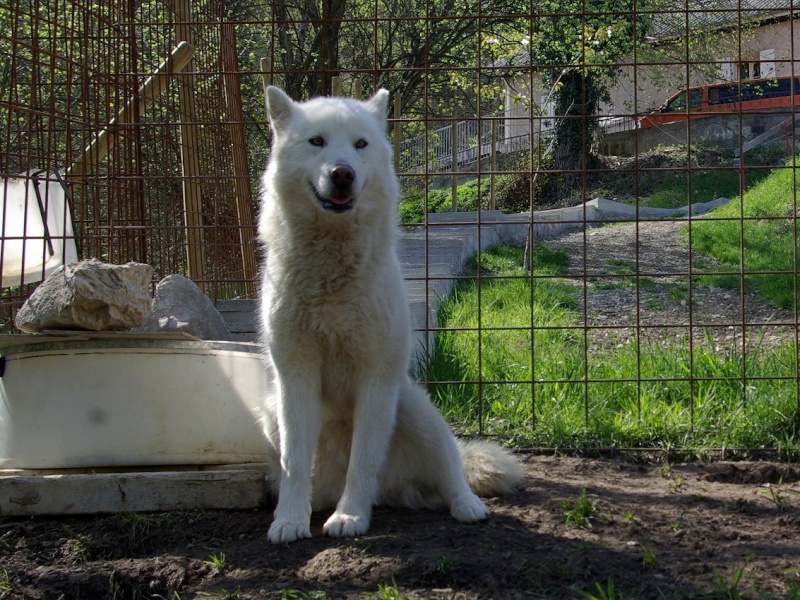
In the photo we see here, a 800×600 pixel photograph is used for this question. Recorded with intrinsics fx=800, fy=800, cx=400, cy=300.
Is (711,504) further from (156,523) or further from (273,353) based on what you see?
(156,523)

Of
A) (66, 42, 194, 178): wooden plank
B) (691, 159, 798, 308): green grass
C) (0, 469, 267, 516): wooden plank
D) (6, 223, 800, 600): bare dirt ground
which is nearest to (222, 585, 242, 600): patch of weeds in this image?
(6, 223, 800, 600): bare dirt ground

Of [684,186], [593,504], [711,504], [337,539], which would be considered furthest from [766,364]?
[684,186]

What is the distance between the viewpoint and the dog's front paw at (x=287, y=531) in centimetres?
292

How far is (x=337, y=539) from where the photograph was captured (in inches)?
114

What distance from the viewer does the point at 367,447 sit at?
3055 millimetres

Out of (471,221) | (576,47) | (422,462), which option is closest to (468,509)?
(422,462)

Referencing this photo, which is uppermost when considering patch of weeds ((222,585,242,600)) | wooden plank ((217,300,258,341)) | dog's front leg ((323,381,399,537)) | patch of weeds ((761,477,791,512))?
wooden plank ((217,300,258,341))

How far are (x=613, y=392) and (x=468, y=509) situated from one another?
2.04 meters

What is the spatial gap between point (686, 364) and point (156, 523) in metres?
3.33

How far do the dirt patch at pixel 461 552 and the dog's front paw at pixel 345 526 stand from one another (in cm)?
5

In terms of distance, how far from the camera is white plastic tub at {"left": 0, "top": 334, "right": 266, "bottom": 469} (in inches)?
134

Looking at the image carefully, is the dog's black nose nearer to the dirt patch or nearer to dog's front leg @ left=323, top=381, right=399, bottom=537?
dog's front leg @ left=323, top=381, right=399, bottom=537

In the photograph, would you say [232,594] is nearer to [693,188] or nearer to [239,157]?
[239,157]

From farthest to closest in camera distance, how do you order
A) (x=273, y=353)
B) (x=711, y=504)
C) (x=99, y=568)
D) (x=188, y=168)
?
(x=188, y=168), (x=711, y=504), (x=273, y=353), (x=99, y=568)
